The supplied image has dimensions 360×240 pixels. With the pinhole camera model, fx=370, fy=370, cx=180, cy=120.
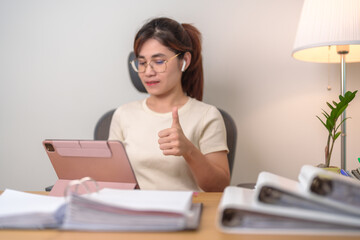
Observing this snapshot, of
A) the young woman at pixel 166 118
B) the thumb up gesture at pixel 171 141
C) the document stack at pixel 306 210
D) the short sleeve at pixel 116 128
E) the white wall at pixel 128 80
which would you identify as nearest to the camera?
the document stack at pixel 306 210

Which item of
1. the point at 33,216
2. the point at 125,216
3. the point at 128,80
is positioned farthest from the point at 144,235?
the point at 128,80

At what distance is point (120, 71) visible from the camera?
2.04 m

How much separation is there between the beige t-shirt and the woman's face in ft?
0.37

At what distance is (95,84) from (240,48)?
815 mm

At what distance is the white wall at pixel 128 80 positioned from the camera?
1.88 meters

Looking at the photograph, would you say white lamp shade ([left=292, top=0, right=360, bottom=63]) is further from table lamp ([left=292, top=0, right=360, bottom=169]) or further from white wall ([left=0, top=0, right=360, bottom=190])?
white wall ([left=0, top=0, right=360, bottom=190])

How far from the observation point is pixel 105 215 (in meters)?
0.62

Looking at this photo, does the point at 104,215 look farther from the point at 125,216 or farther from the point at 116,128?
the point at 116,128

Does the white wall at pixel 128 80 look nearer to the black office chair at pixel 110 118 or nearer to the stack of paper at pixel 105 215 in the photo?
the black office chair at pixel 110 118

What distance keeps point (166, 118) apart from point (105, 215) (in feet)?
2.90

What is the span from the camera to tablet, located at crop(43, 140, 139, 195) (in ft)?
2.89

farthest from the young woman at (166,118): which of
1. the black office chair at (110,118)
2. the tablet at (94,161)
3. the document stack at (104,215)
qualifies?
the document stack at (104,215)

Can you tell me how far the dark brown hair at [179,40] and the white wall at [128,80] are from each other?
1.12 ft

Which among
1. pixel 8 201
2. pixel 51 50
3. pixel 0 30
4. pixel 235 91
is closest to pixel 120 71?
pixel 51 50
